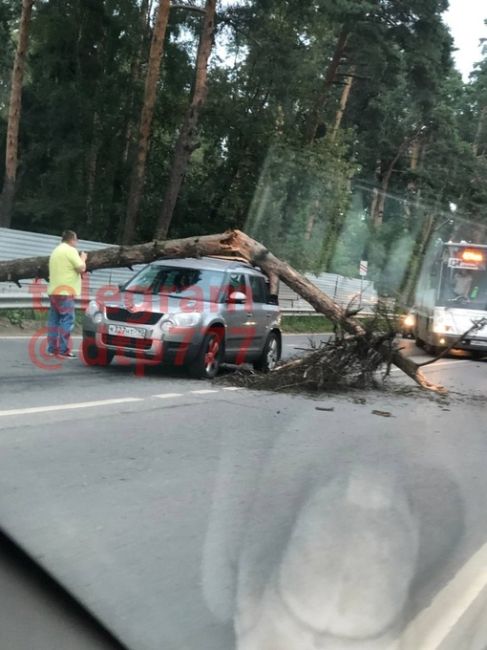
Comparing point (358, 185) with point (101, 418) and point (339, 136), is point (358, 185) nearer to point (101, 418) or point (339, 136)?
point (339, 136)

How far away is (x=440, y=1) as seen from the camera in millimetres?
27500

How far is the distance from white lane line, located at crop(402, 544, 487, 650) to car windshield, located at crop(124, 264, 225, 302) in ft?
23.4

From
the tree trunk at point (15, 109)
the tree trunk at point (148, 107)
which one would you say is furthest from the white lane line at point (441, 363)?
the tree trunk at point (15, 109)

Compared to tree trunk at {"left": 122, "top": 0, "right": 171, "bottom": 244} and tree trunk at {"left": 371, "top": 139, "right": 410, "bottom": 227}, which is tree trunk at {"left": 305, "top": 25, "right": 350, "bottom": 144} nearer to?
tree trunk at {"left": 122, "top": 0, "right": 171, "bottom": 244}

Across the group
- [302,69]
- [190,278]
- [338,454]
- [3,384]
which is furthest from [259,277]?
[302,69]

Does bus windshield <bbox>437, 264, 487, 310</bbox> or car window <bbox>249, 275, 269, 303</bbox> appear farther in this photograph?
bus windshield <bbox>437, 264, 487, 310</bbox>

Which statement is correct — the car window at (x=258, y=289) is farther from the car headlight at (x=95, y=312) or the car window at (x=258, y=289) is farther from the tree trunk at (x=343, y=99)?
the tree trunk at (x=343, y=99)

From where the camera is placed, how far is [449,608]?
4.06 m

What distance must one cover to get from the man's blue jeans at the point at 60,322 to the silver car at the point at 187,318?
2.03 ft

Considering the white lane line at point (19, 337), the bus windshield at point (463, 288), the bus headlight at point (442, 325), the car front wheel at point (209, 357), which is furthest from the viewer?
the bus windshield at point (463, 288)

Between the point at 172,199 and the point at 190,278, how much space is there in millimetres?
14010

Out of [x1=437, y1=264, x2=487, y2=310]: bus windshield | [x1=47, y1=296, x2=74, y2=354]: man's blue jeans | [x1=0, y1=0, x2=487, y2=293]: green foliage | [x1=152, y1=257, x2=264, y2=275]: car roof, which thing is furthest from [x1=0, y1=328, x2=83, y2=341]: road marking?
[x1=0, y1=0, x2=487, y2=293]: green foliage

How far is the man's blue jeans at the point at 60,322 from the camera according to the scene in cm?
1166

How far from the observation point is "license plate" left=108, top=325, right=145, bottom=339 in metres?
10.6
